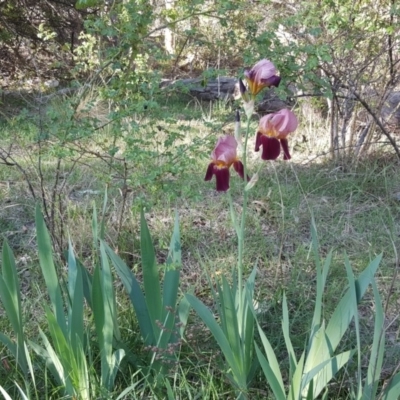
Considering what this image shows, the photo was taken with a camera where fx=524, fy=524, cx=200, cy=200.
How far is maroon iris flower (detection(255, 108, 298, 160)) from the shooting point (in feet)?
4.09

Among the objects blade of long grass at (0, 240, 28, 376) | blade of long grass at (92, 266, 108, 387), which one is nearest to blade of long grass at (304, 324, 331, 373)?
blade of long grass at (92, 266, 108, 387)

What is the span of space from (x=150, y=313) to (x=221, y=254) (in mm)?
964

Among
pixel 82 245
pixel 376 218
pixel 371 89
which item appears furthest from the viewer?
pixel 371 89

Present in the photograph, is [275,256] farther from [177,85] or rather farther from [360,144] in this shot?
[360,144]

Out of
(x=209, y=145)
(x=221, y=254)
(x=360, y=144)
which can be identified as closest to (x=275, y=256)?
(x=221, y=254)

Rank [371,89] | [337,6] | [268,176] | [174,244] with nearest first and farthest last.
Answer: [174,244] → [337,6] → [268,176] → [371,89]

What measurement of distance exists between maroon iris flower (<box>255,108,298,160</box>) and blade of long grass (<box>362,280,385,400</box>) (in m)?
0.40

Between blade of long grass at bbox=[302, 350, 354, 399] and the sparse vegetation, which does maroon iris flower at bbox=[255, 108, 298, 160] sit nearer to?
the sparse vegetation

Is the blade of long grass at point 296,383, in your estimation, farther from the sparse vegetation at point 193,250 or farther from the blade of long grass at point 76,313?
the blade of long grass at point 76,313

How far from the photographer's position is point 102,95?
205 centimetres

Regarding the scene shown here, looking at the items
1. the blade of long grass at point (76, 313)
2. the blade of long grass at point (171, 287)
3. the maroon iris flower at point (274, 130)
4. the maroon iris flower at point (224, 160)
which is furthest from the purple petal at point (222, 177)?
the blade of long grass at point (76, 313)

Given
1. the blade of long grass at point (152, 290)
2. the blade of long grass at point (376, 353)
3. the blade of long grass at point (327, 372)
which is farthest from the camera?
the blade of long grass at point (152, 290)

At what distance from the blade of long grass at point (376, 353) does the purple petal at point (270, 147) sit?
39cm

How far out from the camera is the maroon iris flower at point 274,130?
125 centimetres
